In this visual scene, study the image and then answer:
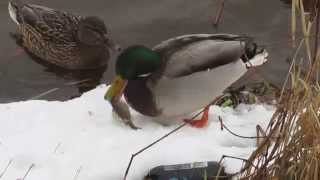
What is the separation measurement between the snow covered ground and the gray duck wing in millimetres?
339

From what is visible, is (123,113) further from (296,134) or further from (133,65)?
(296,134)

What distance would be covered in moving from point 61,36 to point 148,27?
2.87 ft

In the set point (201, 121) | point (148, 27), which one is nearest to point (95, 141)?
point (201, 121)

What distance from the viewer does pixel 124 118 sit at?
4.86 meters

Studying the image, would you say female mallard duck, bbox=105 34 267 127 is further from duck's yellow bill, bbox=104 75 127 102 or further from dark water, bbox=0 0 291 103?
dark water, bbox=0 0 291 103

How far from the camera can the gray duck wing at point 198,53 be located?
4.91 metres

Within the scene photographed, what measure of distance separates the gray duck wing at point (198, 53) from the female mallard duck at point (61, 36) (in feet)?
7.86

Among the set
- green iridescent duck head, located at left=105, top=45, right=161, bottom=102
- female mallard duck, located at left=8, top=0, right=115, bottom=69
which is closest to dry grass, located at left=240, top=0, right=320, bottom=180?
green iridescent duck head, located at left=105, top=45, right=161, bottom=102

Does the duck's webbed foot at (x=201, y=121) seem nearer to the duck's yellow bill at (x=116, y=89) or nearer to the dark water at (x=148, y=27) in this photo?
the duck's yellow bill at (x=116, y=89)

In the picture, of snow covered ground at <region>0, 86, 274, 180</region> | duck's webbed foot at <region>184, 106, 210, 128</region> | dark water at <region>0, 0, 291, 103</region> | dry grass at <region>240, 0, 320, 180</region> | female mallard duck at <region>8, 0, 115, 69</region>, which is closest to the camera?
dry grass at <region>240, 0, 320, 180</region>

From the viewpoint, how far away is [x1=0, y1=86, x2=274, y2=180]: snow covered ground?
4.33 meters

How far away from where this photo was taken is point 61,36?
7734 millimetres

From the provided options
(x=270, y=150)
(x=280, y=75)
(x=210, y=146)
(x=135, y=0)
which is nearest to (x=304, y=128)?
(x=270, y=150)

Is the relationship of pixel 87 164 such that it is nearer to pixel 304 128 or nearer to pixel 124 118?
pixel 124 118
